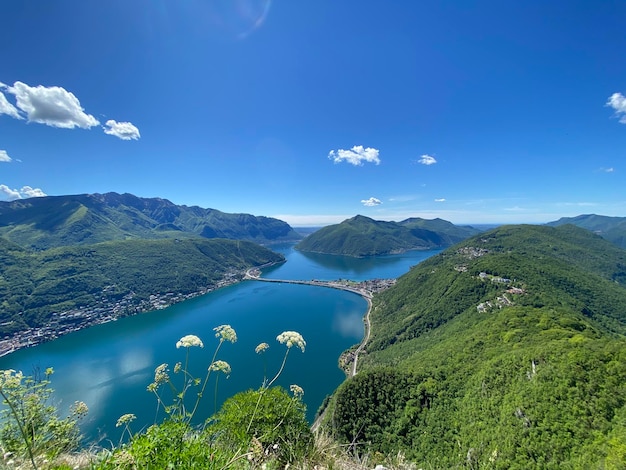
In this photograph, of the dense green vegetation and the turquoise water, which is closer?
the turquoise water

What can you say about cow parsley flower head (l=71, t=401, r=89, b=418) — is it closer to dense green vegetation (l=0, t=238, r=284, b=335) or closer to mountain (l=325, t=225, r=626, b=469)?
mountain (l=325, t=225, r=626, b=469)

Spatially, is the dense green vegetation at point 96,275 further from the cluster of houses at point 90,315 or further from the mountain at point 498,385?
the mountain at point 498,385

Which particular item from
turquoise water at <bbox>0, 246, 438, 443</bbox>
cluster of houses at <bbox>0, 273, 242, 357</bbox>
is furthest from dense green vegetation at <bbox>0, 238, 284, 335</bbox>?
turquoise water at <bbox>0, 246, 438, 443</bbox>

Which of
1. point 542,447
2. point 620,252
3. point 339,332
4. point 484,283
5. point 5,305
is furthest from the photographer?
point 620,252

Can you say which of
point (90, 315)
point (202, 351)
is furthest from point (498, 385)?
point (90, 315)

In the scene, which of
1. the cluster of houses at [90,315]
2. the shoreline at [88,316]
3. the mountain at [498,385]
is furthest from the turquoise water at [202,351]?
the mountain at [498,385]

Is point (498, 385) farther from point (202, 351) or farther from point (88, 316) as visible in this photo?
point (88, 316)

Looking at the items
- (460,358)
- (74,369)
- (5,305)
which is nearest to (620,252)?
(460,358)

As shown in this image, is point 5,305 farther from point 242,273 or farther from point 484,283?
point 484,283
